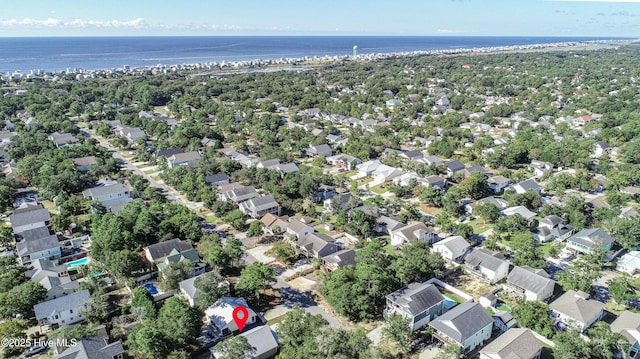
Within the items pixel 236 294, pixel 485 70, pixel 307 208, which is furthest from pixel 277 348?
pixel 485 70

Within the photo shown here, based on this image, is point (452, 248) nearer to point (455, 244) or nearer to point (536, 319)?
point (455, 244)

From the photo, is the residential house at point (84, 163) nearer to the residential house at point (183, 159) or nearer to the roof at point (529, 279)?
the residential house at point (183, 159)

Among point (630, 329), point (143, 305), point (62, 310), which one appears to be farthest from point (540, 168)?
point (62, 310)

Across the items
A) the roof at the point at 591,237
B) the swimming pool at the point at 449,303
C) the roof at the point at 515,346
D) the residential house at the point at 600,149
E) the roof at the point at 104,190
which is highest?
the residential house at the point at 600,149

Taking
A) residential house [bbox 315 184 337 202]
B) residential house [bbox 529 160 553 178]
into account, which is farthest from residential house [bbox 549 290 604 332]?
residential house [bbox 529 160 553 178]

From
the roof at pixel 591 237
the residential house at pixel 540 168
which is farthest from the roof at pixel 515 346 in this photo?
the residential house at pixel 540 168

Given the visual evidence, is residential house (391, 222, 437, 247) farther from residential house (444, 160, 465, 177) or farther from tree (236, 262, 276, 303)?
residential house (444, 160, 465, 177)
